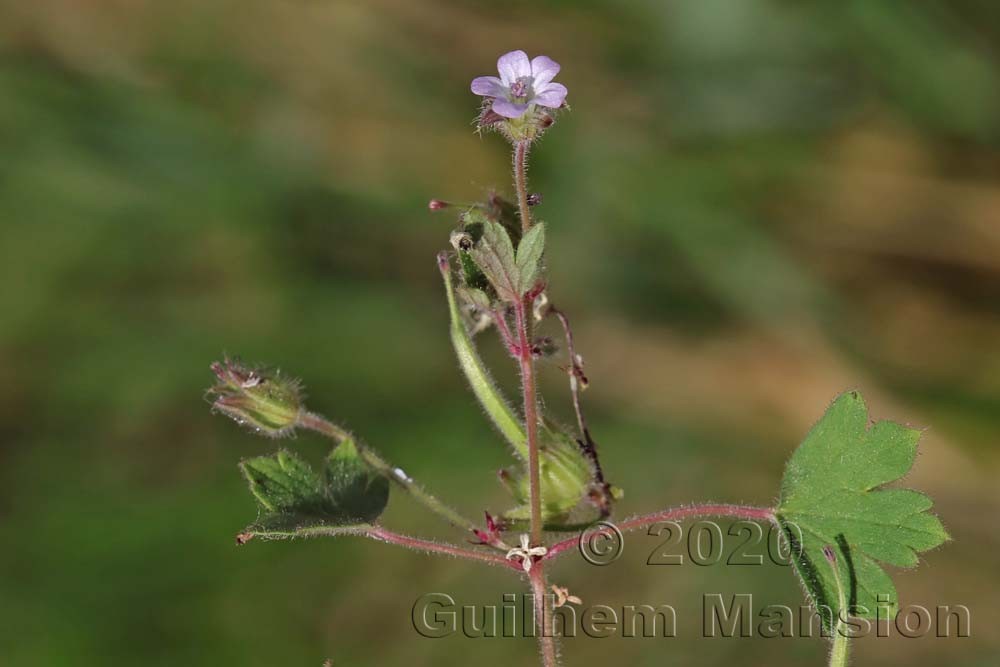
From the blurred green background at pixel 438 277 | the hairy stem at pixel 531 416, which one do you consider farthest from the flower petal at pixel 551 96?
the blurred green background at pixel 438 277

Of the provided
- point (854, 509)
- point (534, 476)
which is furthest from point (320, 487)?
point (854, 509)

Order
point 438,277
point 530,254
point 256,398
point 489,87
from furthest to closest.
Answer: point 438,277, point 256,398, point 489,87, point 530,254

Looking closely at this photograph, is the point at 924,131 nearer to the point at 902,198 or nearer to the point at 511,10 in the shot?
the point at 902,198

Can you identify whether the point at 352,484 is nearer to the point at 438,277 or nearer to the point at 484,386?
the point at 484,386

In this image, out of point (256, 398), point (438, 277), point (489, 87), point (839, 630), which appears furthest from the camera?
point (438, 277)

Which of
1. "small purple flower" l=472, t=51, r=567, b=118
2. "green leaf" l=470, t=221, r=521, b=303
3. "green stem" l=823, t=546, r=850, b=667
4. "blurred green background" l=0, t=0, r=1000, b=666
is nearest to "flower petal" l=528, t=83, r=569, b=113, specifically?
"small purple flower" l=472, t=51, r=567, b=118

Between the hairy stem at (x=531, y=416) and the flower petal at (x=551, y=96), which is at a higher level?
the flower petal at (x=551, y=96)

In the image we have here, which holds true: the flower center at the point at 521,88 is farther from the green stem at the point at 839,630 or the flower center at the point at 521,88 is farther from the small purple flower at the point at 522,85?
the green stem at the point at 839,630
